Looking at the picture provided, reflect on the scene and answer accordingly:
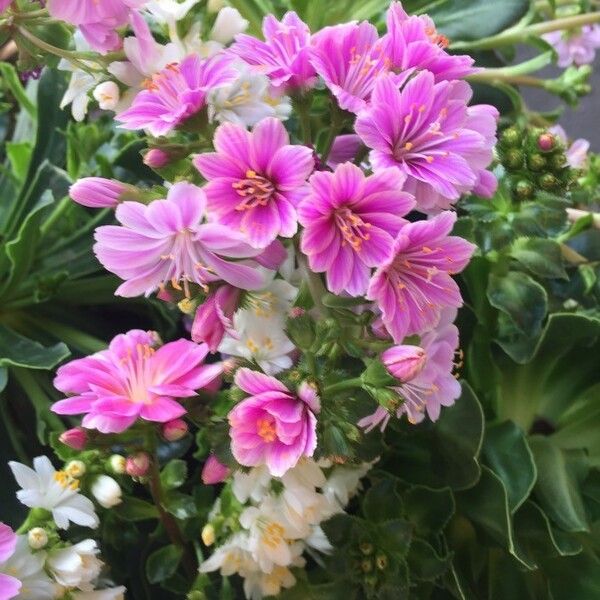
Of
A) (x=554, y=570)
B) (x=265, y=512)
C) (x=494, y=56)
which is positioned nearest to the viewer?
(x=265, y=512)

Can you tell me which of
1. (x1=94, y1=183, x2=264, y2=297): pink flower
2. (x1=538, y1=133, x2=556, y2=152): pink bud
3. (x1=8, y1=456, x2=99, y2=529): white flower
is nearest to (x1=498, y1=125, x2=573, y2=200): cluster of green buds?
(x1=538, y1=133, x2=556, y2=152): pink bud

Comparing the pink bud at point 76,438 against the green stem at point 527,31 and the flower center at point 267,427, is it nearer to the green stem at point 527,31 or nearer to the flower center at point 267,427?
the flower center at point 267,427

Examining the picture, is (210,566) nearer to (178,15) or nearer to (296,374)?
(296,374)

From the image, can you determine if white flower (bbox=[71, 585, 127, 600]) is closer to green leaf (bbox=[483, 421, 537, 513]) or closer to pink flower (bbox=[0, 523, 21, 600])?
pink flower (bbox=[0, 523, 21, 600])

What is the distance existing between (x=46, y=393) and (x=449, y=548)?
37cm

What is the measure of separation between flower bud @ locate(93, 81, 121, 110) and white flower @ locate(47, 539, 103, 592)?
0.89 ft

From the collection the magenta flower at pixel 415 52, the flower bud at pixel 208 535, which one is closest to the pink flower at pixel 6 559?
the flower bud at pixel 208 535

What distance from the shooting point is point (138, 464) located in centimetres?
47

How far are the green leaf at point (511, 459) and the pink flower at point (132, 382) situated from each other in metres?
0.28

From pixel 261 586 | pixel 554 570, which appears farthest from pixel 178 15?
pixel 554 570

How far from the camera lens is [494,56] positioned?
85cm

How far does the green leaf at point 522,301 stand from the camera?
63 centimetres

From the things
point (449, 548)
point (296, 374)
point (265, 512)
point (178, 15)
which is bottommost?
point (449, 548)

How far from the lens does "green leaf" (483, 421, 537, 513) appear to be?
0.60 meters
